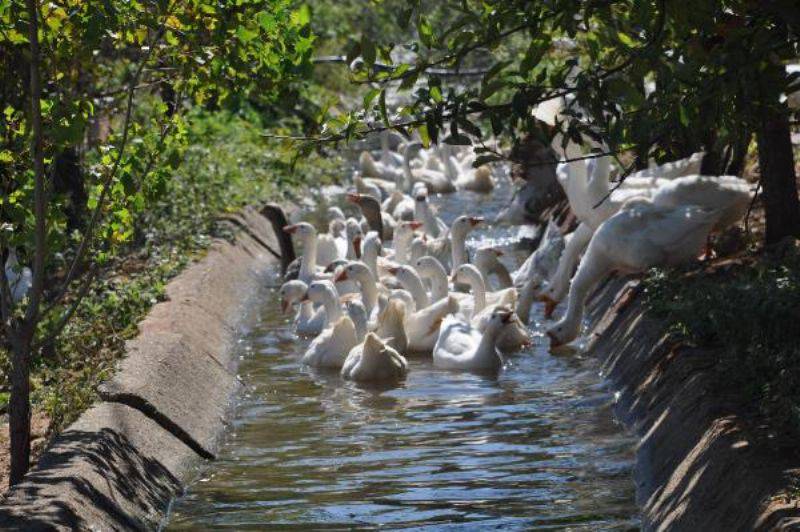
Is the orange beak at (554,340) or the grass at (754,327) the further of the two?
the orange beak at (554,340)

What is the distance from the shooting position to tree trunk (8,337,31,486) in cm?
759

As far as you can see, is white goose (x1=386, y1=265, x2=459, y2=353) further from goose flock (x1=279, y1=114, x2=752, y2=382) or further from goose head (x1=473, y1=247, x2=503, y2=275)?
goose head (x1=473, y1=247, x2=503, y2=275)

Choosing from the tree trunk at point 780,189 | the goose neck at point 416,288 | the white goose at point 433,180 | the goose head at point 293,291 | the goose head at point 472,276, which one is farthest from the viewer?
the white goose at point 433,180

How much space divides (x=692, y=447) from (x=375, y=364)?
4577 millimetres

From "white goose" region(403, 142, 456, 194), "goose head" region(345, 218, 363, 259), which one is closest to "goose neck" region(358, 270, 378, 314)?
"goose head" region(345, 218, 363, 259)

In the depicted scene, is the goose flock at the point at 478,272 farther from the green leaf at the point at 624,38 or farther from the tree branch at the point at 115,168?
the tree branch at the point at 115,168

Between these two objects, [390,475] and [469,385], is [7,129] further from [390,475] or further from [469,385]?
[469,385]

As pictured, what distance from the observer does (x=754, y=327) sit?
777 centimetres

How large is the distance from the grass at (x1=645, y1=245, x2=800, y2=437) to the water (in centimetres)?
85

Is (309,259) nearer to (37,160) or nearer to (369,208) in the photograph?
(369,208)

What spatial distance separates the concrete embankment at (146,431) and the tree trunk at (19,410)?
0.58 ft

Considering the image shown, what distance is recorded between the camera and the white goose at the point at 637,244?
11.5 meters

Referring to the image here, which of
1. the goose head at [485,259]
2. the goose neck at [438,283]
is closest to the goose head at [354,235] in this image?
the goose head at [485,259]

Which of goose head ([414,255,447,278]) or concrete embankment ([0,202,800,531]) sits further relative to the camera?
goose head ([414,255,447,278])
